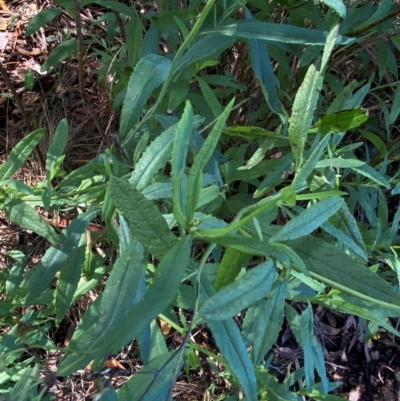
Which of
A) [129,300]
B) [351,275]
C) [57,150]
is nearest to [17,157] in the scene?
[57,150]

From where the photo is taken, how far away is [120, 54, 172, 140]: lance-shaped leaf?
982 millimetres

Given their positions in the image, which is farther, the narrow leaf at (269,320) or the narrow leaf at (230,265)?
the narrow leaf at (269,320)

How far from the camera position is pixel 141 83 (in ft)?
3.21

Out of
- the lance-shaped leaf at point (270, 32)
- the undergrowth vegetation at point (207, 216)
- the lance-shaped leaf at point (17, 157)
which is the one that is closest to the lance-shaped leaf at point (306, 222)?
the undergrowth vegetation at point (207, 216)

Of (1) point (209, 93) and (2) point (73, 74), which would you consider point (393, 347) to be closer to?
(1) point (209, 93)

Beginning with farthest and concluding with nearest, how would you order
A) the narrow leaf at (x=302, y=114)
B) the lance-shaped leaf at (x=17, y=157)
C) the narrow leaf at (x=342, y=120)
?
the lance-shaped leaf at (x=17, y=157)
the narrow leaf at (x=342, y=120)
the narrow leaf at (x=302, y=114)

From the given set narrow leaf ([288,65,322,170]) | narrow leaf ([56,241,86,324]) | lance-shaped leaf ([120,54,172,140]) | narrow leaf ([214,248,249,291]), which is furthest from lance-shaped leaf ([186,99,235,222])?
narrow leaf ([56,241,86,324])

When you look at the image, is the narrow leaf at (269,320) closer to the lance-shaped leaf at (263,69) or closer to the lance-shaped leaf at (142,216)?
the lance-shaped leaf at (142,216)

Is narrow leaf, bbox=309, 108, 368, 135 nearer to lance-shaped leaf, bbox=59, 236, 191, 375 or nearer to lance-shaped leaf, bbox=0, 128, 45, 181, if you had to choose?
lance-shaped leaf, bbox=59, 236, 191, 375

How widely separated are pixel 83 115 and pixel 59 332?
0.90 meters

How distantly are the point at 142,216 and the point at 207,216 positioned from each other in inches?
3.6

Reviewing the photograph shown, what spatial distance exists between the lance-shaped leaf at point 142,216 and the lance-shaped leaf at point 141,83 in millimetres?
347

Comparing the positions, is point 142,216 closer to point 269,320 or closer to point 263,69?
point 269,320

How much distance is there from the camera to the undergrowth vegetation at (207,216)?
67 cm
